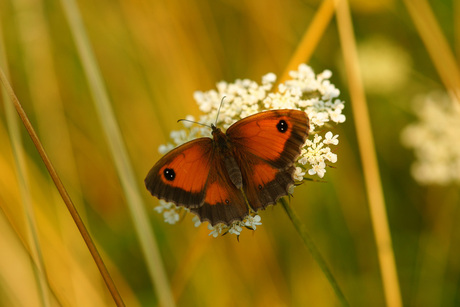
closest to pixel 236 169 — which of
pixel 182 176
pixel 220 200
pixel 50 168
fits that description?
pixel 220 200

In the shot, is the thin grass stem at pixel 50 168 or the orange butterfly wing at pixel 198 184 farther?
the orange butterfly wing at pixel 198 184

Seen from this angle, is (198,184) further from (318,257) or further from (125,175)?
(318,257)

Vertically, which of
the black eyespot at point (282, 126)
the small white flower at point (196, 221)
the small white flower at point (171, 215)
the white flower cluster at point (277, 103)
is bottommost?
the small white flower at point (196, 221)

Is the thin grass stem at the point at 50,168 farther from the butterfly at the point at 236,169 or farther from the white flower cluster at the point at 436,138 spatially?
the white flower cluster at the point at 436,138

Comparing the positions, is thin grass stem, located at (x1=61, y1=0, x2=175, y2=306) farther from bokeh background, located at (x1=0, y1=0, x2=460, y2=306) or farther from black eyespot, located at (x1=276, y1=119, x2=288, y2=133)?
bokeh background, located at (x1=0, y1=0, x2=460, y2=306)

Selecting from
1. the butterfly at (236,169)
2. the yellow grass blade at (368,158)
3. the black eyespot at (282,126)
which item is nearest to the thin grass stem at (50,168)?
the butterfly at (236,169)

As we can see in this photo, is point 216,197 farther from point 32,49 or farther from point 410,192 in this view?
point 32,49

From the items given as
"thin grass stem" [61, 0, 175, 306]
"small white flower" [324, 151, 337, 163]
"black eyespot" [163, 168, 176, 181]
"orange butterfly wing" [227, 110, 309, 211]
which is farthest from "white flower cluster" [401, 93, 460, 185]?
"thin grass stem" [61, 0, 175, 306]
